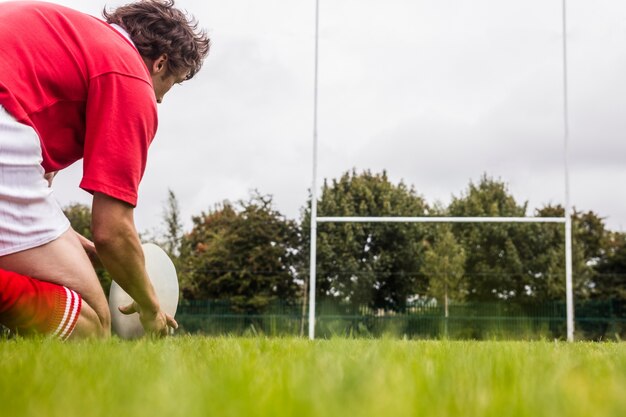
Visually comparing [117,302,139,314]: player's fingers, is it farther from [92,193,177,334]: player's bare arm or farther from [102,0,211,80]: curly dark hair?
[102,0,211,80]: curly dark hair

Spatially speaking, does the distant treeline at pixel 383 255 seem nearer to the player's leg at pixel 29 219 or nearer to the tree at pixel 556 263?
the tree at pixel 556 263

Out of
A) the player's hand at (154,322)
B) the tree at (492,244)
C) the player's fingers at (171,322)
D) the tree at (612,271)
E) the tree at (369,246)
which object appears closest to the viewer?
the player's hand at (154,322)

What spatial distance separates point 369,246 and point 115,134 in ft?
45.3

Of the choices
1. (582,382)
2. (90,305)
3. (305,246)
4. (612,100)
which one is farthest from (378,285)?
(582,382)

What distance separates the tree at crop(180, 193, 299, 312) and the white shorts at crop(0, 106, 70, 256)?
14.3 meters

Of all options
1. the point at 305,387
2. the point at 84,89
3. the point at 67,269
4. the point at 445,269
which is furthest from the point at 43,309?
the point at 445,269

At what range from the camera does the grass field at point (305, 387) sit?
27.0 inches

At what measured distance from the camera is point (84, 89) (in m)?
1.90

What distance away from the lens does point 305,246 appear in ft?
55.0

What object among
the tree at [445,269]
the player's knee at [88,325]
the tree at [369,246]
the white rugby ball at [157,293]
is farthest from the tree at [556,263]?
the player's knee at [88,325]

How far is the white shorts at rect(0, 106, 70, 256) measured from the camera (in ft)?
5.90

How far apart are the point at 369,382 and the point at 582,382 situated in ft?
0.93

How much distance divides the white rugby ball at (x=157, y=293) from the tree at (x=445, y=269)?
12.9 m

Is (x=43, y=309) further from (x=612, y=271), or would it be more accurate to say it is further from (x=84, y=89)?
(x=612, y=271)
